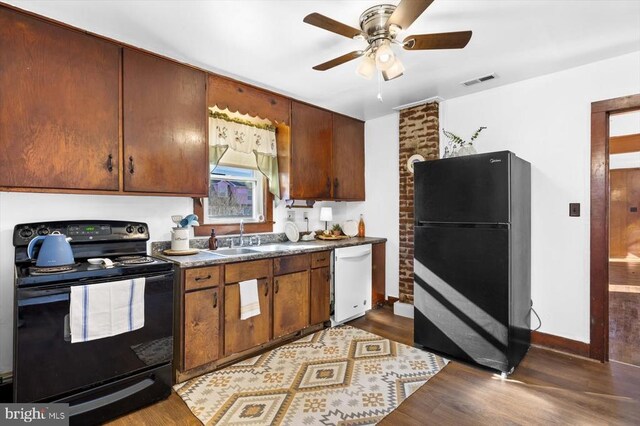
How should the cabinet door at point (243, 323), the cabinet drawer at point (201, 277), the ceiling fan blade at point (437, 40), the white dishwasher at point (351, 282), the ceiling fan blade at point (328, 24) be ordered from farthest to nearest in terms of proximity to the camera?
1. the white dishwasher at point (351, 282)
2. the cabinet door at point (243, 323)
3. the cabinet drawer at point (201, 277)
4. the ceiling fan blade at point (437, 40)
5. the ceiling fan blade at point (328, 24)

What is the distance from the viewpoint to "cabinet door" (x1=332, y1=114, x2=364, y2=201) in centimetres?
382

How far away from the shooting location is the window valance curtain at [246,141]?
2.97 metres

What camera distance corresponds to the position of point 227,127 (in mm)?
3047

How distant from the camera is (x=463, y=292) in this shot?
8.15 ft

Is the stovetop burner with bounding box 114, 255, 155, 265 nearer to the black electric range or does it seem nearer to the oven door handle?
the black electric range

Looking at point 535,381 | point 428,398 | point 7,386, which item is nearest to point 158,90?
point 7,386

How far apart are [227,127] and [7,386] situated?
2409 mm

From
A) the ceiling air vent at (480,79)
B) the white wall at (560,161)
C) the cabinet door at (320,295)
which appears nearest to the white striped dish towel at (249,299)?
the cabinet door at (320,295)

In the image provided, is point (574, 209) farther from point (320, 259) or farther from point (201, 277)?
point (201, 277)

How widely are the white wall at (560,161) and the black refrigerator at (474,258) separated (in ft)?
0.55

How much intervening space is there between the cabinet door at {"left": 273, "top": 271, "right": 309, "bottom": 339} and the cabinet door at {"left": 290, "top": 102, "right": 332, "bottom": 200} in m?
0.90

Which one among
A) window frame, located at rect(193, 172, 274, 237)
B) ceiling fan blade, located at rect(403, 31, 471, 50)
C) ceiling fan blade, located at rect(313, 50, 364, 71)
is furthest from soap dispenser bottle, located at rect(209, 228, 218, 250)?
ceiling fan blade, located at rect(403, 31, 471, 50)

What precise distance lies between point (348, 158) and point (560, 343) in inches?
108

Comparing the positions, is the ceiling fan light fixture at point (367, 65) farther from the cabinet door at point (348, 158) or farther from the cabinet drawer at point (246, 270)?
the cabinet door at point (348, 158)
